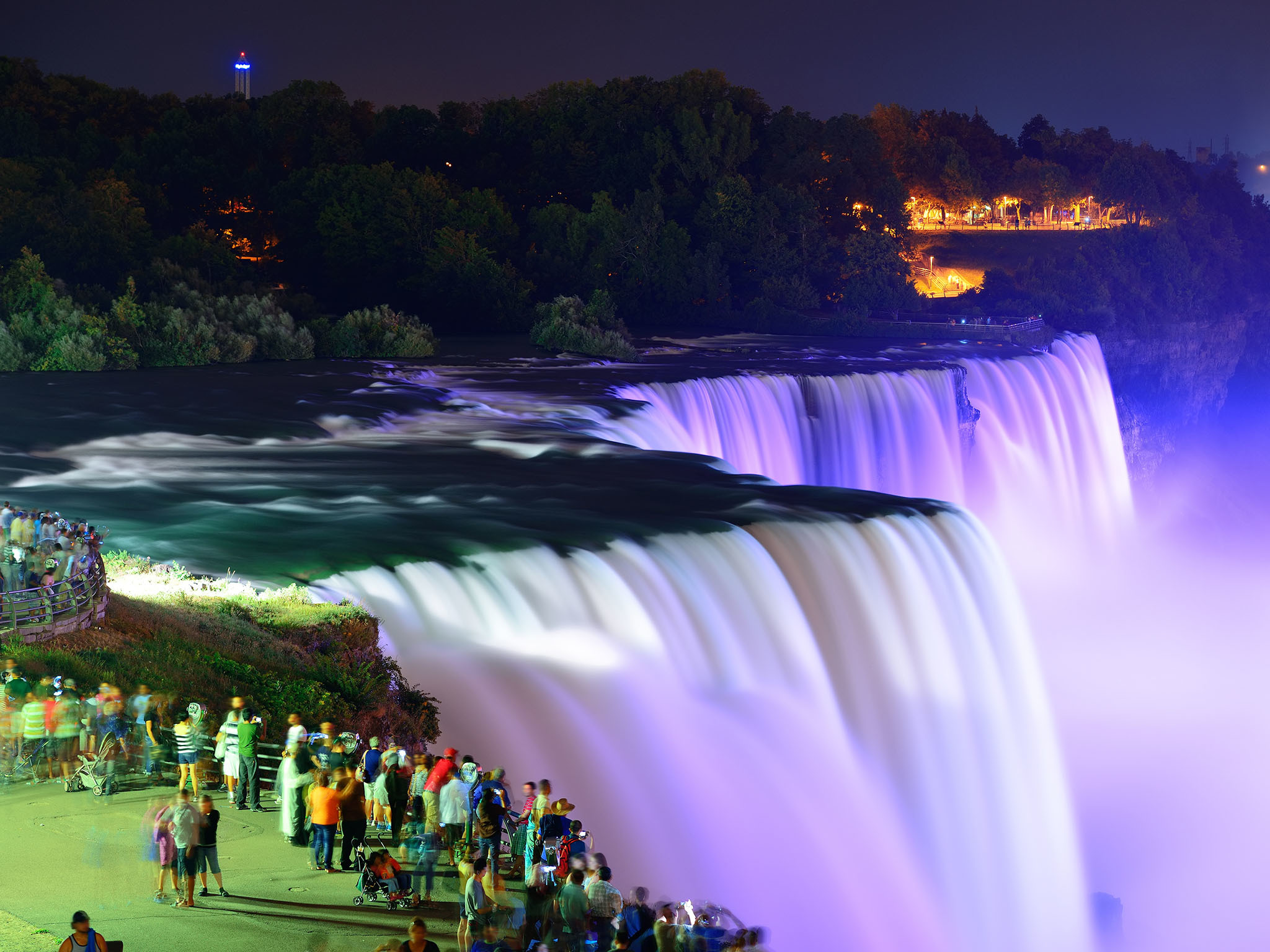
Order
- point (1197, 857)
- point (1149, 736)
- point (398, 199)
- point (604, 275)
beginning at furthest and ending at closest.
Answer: point (604, 275) → point (398, 199) → point (1149, 736) → point (1197, 857)

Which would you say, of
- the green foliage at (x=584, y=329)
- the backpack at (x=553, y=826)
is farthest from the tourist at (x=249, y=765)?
the green foliage at (x=584, y=329)

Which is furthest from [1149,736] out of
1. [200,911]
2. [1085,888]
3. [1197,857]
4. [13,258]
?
[13,258]

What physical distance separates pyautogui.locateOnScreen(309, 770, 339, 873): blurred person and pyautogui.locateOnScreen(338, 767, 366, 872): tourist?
0.05 metres

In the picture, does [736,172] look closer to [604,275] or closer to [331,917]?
[604,275]

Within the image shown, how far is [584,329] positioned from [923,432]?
14.0 meters

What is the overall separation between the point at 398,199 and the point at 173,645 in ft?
152

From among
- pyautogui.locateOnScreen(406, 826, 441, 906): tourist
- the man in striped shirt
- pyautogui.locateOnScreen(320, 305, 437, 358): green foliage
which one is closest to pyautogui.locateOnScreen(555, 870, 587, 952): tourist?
pyautogui.locateOnScreen(406, 826, 441, 906): tourist

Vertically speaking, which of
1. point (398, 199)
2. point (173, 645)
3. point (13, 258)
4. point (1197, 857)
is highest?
point (398, 199)

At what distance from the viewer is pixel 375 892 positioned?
33.8 ft

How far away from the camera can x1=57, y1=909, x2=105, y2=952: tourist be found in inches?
321

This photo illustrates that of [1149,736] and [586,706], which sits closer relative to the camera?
[586,706]

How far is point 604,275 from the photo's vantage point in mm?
62438

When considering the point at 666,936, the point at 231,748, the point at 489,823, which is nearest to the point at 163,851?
the point at 231,748

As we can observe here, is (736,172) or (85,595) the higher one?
(736,172)
